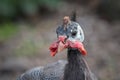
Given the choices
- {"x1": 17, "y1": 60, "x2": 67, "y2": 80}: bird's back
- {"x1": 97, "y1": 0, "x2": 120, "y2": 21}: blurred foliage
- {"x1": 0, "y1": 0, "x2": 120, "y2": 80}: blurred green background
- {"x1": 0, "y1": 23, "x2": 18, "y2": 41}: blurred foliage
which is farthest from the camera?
{"x1": 97, "y1": 0, "x2": 120, "y2": 21}: blurred foliage

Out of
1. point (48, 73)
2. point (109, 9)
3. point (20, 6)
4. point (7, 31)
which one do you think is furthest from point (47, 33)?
point (48, 73)

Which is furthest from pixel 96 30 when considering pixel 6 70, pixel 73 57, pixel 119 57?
pixel 73 57

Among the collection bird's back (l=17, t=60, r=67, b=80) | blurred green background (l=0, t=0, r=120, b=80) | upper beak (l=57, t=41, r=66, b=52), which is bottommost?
upper beak (l=57, t=41, r=66, b=52)

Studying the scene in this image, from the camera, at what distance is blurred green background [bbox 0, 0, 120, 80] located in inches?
304

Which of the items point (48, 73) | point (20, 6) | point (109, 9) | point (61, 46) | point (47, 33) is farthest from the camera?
point (20, 6)

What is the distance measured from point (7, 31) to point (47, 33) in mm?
603

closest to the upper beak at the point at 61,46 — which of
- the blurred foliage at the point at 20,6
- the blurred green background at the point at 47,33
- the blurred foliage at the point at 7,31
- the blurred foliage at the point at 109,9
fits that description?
the blurred green background at the point at 47,33

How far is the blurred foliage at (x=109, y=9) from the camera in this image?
9.16m

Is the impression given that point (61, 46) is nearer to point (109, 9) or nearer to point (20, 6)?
point (109, 9)

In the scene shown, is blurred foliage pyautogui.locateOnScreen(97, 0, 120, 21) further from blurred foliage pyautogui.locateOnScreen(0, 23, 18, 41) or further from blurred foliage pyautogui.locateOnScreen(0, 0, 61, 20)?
blurred foliage pyautogui.locateOnScreen(0, 23, 18, 41)

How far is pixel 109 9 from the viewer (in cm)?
925

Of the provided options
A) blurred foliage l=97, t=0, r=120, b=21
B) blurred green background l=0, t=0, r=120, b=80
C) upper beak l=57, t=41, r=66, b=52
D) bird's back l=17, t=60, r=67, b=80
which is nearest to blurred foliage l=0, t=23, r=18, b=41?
blurred green background l=0, t=0, r=120, b=80

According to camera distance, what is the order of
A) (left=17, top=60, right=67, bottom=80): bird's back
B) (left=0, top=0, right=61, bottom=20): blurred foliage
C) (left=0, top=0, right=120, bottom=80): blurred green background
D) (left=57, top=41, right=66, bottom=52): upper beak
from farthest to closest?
(left=0, top=0, right=61, bottom=20): blurred foliage < (left=0, top=0, right=120, bottom=80): blurred green background < (left=17, top=60, right=67, bottom=80): bird's back < (left=57, top=41, right=66, bottom=52): upper beak

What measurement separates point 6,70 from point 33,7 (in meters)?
2.01
